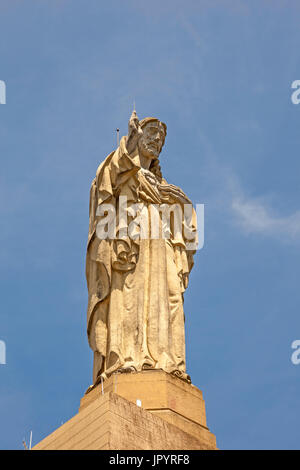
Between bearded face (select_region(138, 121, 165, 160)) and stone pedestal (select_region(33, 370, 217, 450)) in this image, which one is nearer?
stone pedestal (select_region(33, 370, 217, 450))

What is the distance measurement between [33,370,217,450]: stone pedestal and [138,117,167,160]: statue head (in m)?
4.11

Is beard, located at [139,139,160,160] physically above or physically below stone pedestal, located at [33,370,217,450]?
above

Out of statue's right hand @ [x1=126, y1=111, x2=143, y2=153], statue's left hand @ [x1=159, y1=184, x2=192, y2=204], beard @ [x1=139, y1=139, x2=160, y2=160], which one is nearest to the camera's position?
statue's right hand @ [x1=126, y1=111, x2=143, y2=153]

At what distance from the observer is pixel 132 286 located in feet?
40.3

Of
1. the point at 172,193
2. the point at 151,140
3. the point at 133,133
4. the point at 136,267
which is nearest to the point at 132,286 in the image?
the point at 136,267

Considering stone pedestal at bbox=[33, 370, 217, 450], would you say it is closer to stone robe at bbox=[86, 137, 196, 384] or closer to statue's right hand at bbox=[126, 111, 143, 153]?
stone robe at bbox=[86, 137, 196, 384]

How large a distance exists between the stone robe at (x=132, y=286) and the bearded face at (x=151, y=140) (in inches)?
14.0

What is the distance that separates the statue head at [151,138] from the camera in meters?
13.8

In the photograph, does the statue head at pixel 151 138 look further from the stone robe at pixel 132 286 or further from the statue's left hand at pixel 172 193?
Answer: the statue's left hand at pixel 172 193

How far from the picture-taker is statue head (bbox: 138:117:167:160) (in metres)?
13.8

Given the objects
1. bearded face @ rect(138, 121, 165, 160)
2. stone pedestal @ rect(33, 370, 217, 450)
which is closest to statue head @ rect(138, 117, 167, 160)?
bearded face @ rect(138, 121, 165, 160)

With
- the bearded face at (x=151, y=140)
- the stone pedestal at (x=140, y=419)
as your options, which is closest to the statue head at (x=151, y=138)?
the bearded face at (x=151, y=140)
